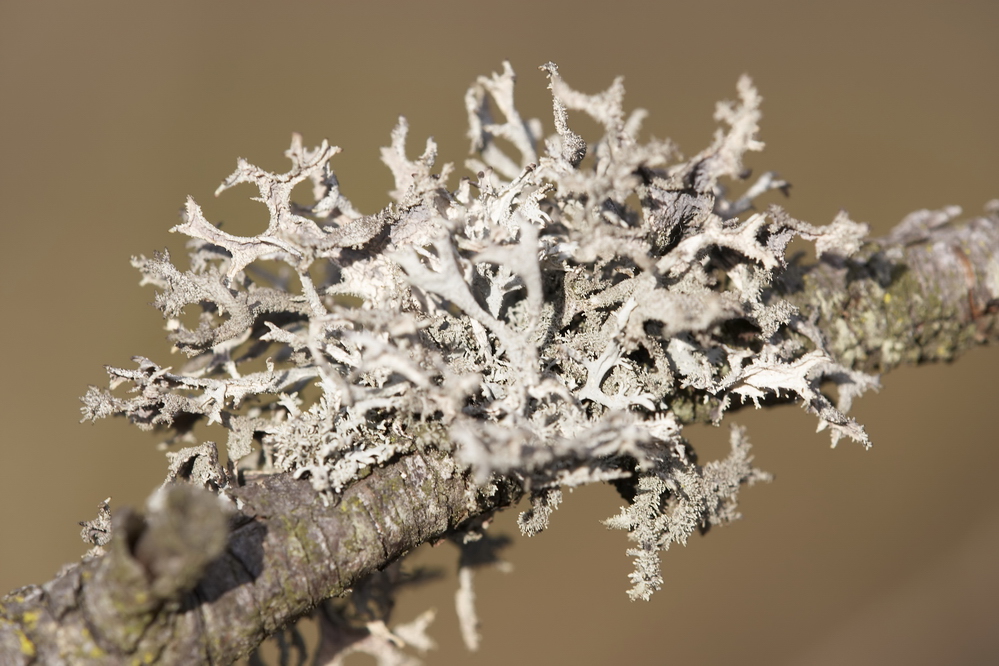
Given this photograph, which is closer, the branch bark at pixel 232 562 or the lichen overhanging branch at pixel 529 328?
the branch bark at pixel 232 562

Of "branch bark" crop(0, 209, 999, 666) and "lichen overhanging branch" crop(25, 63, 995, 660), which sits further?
"lichen overhanging branch" crop(25, 63, 995, 660)

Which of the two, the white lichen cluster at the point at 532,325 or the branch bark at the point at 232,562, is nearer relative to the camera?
the branch bark at the point at 232,562

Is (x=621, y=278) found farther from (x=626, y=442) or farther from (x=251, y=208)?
(x=251, y=208)

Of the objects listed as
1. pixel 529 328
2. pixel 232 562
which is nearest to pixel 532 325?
pixel 529 328

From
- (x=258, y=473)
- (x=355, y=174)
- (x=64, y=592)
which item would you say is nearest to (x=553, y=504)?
(x=258, y=473)
